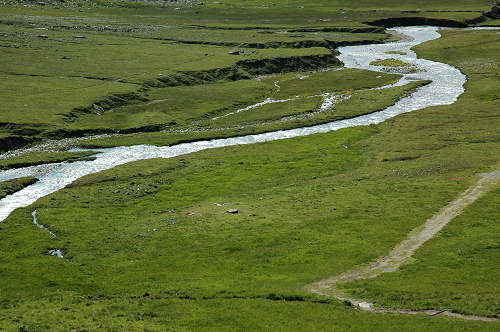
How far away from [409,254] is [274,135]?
154ft

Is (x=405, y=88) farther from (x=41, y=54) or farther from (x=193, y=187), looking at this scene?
(x=41, y=54)

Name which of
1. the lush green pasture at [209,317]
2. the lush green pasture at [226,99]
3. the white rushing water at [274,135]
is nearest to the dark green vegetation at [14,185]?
the white rushing water at [274,135]

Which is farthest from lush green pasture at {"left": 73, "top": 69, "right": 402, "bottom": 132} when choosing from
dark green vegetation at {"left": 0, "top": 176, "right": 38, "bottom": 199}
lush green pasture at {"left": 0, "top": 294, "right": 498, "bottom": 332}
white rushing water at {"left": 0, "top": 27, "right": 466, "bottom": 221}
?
lush green pasture at {"left": 0, "top": 294, "right": 498, "bottom": 332}

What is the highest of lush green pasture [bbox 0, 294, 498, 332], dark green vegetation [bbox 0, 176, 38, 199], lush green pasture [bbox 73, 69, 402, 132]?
lush green pasture [bbox 73, 69, 402, 132]

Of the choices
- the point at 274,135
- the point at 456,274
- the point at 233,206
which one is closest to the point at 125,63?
the point at 274,135

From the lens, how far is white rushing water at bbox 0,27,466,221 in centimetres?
6800

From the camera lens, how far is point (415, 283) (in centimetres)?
4053

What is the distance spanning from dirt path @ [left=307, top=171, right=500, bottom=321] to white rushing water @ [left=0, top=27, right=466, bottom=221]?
115 feet

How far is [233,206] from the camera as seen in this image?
196ft

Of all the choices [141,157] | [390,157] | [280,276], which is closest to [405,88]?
[390,157]

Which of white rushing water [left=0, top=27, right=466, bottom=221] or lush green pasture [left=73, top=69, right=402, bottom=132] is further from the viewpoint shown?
lush green pasture [left=73, top=69, right=402, bottom=132]

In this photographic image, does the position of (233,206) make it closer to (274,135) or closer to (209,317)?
(209,317)

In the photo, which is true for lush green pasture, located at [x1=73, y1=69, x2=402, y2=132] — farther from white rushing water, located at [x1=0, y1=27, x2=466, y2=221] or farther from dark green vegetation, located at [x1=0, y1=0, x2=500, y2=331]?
white rushing water, located at [x1=0, y1=27, x2=466, y2=221]

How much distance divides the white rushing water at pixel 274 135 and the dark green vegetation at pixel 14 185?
56cm
